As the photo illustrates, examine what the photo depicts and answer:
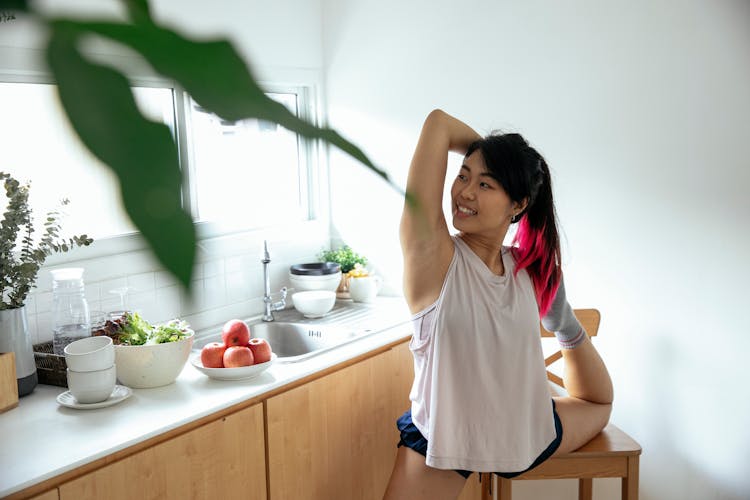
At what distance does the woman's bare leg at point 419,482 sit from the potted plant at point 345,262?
97 centimetres

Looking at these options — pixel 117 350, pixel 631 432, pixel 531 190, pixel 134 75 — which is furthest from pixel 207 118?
pixel 631 432

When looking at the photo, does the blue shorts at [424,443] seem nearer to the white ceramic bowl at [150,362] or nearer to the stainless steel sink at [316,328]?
the stainless steel sink at [316,328]

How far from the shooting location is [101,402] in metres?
1.73

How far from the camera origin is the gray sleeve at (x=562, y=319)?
210 centimetres

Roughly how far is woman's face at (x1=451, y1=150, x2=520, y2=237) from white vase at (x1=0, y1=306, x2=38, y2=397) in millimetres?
1010

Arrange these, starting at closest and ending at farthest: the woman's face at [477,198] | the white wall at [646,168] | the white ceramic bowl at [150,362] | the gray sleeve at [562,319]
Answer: the woman's face at [477,198], the white ceramic bowl at [150,362], the gray sleeve at [562,319], the white wall at [646,168]

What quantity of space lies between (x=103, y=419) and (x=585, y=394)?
1.33 m

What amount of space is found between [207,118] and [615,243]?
2.47 meters

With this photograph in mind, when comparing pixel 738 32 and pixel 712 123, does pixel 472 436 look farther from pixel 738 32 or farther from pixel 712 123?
pixel 738 32

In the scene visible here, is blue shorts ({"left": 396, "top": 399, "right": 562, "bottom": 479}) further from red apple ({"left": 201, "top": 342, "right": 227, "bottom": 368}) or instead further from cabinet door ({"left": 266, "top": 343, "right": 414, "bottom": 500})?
red apple ({"left": 201, "top": 342, "right": 227, "bottom": 368})

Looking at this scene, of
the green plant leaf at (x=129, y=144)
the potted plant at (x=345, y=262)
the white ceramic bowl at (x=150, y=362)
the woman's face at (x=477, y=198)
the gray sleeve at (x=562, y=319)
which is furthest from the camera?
the potted plant at (x=345, y=262)

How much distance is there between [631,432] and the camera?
253cm

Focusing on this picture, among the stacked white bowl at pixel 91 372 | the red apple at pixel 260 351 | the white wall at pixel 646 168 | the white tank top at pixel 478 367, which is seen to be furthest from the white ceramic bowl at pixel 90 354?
the white wall at pixel 646 168

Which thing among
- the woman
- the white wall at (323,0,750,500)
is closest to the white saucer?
the woman
